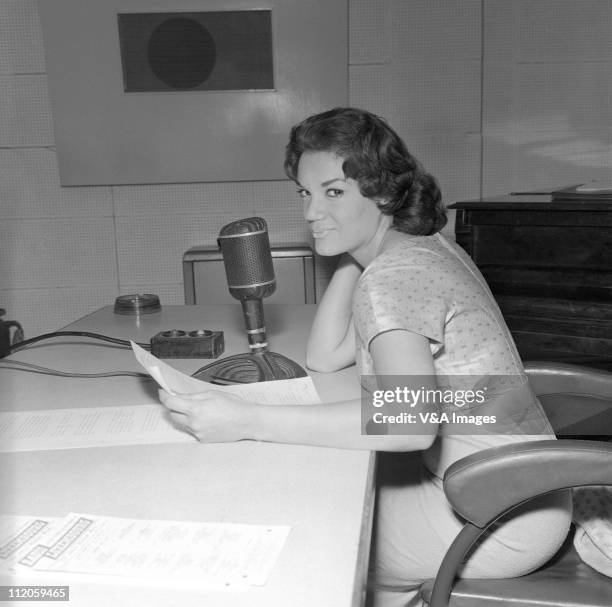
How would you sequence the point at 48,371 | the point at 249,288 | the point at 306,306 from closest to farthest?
the point at 249,288
the point at 48,371
the point at 306,306

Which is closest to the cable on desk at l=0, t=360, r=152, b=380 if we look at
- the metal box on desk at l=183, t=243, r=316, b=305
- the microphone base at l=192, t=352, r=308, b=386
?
the microphone base at l=192, t=352, r=308, b=386

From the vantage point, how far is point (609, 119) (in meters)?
3.12

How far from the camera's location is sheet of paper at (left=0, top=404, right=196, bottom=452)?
1.15 meters

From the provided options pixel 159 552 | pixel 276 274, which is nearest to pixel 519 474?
A: pixel 159 552

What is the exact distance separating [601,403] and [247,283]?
0.80 m

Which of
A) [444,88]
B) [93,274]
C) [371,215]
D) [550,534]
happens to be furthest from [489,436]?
[93,274]

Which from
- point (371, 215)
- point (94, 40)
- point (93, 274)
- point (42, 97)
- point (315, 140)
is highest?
point (94, 40)

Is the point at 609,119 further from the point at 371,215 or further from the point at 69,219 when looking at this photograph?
the point at 69,219

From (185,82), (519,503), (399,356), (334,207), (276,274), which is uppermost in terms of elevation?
(185,82)

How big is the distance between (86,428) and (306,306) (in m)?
1.14

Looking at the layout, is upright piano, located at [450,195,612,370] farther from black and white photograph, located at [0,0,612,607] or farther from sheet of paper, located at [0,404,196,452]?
sheet of paper, located at [0,404,196,452]

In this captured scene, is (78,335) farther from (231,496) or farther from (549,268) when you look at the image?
(549,268)

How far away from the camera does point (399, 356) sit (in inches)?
42.4

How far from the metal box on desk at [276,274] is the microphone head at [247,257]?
1.69 metres
